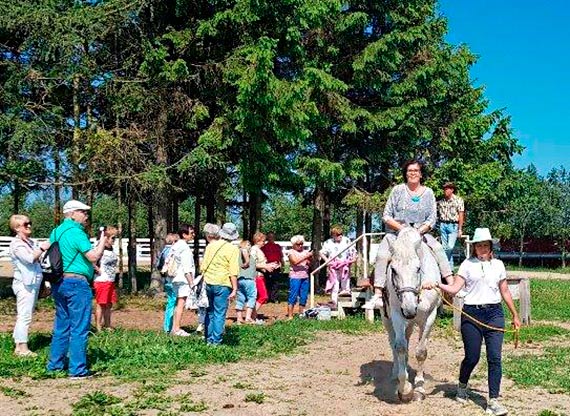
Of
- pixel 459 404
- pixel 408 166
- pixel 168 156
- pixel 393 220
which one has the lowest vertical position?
pixel 459 404

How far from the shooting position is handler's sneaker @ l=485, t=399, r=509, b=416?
650 cm

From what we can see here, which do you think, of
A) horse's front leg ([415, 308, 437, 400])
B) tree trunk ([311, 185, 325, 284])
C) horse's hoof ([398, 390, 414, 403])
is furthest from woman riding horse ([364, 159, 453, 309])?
tree trunk ([311, 185, 325, 284])

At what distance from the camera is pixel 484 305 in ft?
22.1

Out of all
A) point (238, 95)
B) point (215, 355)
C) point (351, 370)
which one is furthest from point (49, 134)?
point (351, 370)

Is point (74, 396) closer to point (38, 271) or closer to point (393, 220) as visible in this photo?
point (38, 271)

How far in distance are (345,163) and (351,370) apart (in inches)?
529

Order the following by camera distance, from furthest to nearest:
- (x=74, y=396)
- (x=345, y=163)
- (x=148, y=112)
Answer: (x=345, y=163) → (x=148, y=112) → (x=74, y=396)

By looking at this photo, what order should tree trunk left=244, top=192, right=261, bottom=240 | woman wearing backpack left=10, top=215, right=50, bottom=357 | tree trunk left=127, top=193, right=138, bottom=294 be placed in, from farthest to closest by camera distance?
tree trunk left=244, top=192, right=261, bottom=240
tree trunk left=127, top=193, right=138, bottom=294
woman wearing backpack left=10, top=215, right=50, bottom=357

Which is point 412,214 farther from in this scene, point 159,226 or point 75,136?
point 159,226

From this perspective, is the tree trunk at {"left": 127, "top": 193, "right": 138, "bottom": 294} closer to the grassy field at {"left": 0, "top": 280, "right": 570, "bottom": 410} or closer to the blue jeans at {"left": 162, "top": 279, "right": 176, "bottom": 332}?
the blue jeans at {"left": 162, "top": 279, "right": 176, "bottom": 332}

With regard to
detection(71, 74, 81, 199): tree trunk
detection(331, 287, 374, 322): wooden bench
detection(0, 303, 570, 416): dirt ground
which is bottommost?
detection(0, 303, 570, 416): dirt ground

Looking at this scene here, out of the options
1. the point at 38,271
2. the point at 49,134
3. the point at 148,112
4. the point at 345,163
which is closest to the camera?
the point at 38,271

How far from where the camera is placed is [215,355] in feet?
29.6

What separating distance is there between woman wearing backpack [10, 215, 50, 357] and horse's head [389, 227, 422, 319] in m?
4.50
